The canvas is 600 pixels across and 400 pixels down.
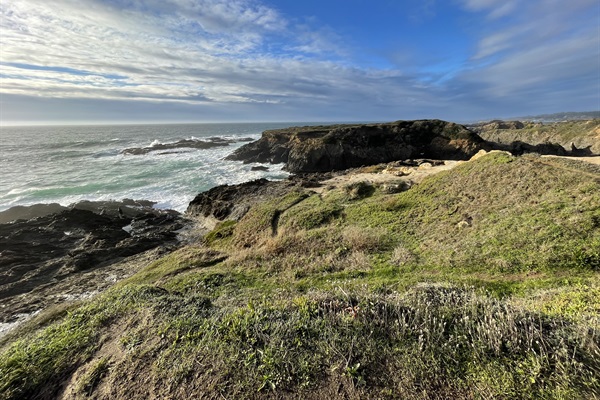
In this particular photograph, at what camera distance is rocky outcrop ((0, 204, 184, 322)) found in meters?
16.6

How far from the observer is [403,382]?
4.05 metres

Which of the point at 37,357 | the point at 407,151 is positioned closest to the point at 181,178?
the point at 407,151

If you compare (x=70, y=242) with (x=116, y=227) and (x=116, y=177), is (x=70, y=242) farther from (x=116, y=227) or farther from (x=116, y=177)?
(x=116, y=177)

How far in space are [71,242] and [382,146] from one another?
4628cm

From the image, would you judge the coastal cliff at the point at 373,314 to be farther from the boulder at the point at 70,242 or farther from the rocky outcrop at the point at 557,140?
the rocky outcrop at the point at 557,140

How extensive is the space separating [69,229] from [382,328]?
28555mm

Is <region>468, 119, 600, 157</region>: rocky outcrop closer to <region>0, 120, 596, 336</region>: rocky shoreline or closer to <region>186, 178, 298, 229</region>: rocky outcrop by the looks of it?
<region>0, 120, 596, 336</region>: rocky shoreline

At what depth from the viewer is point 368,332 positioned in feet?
15.9

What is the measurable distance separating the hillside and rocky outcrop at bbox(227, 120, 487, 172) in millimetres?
38418

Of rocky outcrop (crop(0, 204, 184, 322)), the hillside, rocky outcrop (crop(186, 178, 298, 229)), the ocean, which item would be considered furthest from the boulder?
the hillside

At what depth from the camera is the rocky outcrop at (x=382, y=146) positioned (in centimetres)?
4791

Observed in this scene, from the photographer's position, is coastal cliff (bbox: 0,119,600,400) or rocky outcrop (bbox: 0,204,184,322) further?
rocky outcrop (bbox: 0,204,184,322)

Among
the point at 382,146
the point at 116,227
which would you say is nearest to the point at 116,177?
the point at 116,227

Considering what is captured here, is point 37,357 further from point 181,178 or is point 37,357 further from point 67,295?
point 181,178
